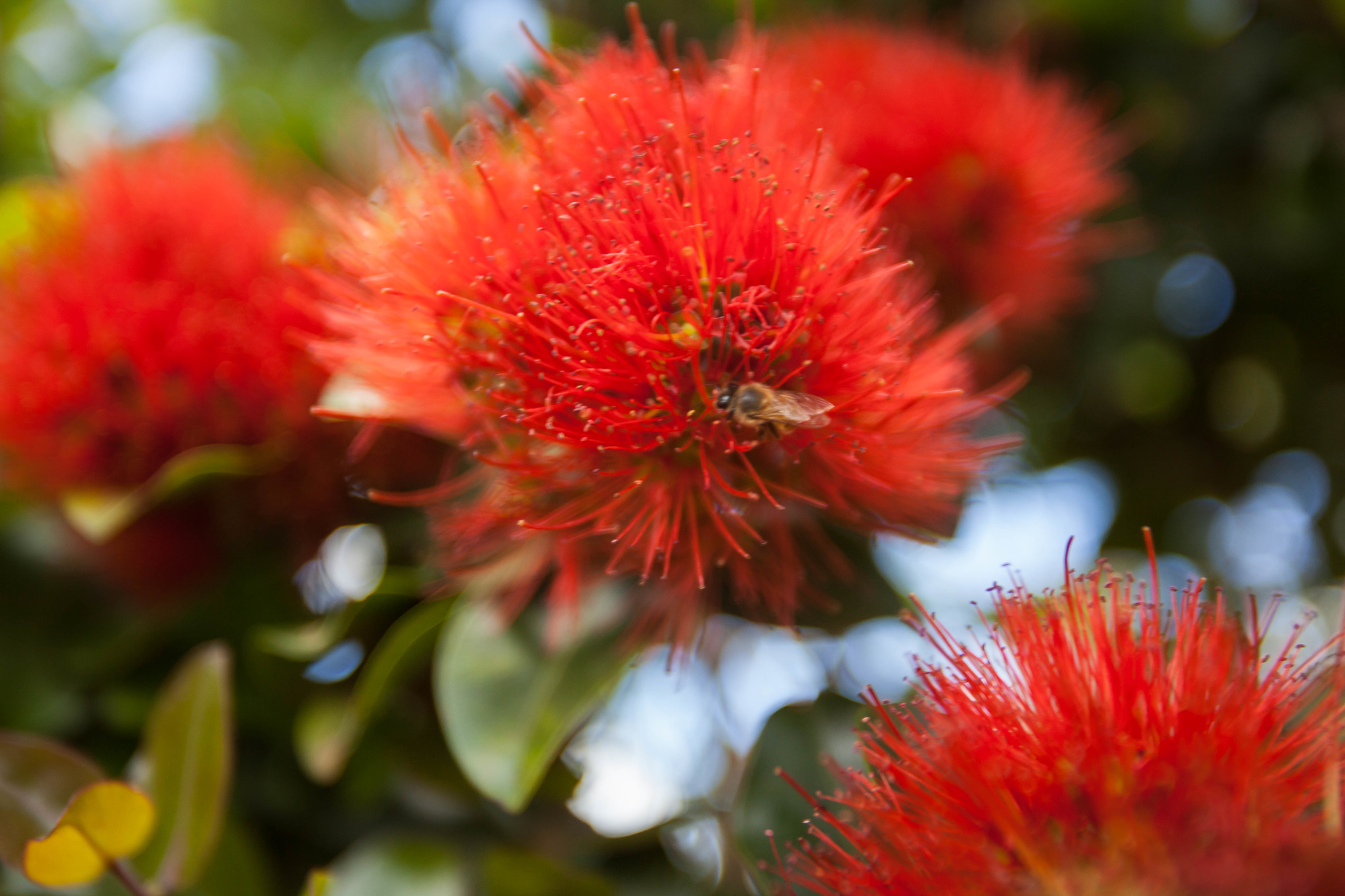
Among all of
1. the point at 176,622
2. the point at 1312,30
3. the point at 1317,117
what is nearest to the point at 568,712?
the point at 176,622

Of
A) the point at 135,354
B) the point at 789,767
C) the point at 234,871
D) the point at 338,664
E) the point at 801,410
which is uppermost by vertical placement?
the point at 801,410

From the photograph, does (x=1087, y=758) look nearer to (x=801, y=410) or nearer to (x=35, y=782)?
(x=801, y=410)

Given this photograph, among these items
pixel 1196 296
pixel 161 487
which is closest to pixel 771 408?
pixel 161 487

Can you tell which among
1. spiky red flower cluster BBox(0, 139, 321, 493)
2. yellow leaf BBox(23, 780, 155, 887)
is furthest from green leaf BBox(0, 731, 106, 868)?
spiky red flower cluster BBox(0, 139, 321, 493)

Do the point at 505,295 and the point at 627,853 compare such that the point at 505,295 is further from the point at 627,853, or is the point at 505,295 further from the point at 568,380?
the point at 627,853

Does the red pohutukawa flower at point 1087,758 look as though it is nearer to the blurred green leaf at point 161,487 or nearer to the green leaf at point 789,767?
the green leaf at point 789,767
